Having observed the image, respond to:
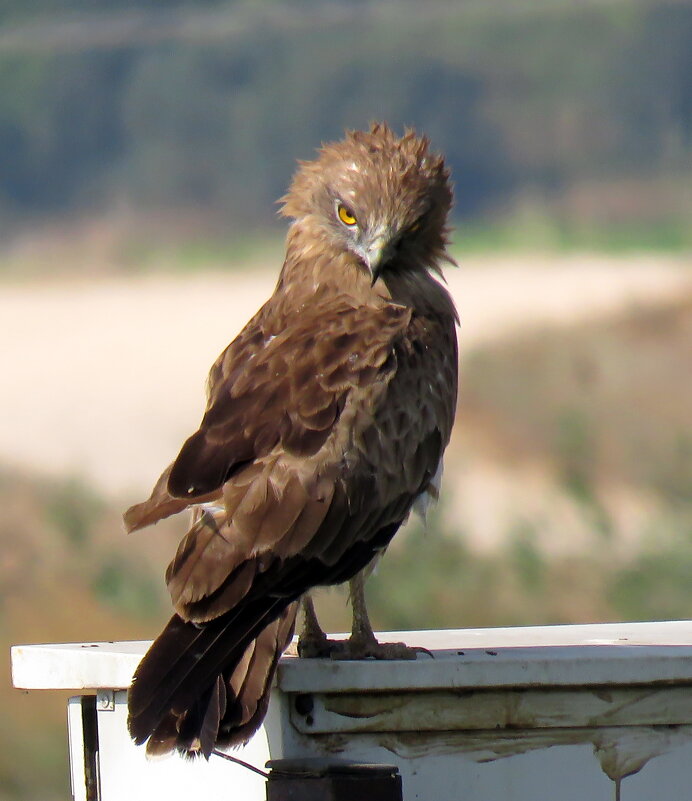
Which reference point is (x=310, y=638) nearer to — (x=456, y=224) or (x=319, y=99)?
(x=456, y=224)

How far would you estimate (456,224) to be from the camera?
2311 cm

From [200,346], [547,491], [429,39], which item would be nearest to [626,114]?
[429,39]

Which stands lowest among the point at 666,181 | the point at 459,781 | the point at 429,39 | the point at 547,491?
the point at 459,781

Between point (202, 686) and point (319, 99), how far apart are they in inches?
928

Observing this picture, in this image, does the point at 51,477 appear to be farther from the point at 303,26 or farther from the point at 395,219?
the point at 395,219

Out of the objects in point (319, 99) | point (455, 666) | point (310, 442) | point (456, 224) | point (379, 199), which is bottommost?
point (455, 666)

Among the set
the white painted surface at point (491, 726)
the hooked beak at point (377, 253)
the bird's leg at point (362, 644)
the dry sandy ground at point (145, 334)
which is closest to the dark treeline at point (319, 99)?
the dry sandy ground at point (145, 334)

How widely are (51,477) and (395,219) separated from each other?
45.7 ft

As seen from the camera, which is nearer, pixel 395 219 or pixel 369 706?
pixel 369 706

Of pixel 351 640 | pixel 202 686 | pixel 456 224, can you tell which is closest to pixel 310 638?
pixel 351 640

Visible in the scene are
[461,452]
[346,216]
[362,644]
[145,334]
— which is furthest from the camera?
[145,334]

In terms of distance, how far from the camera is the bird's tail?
3.39 meters

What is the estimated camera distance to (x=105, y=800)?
383cm

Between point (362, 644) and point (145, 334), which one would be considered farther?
point (145, 334)
